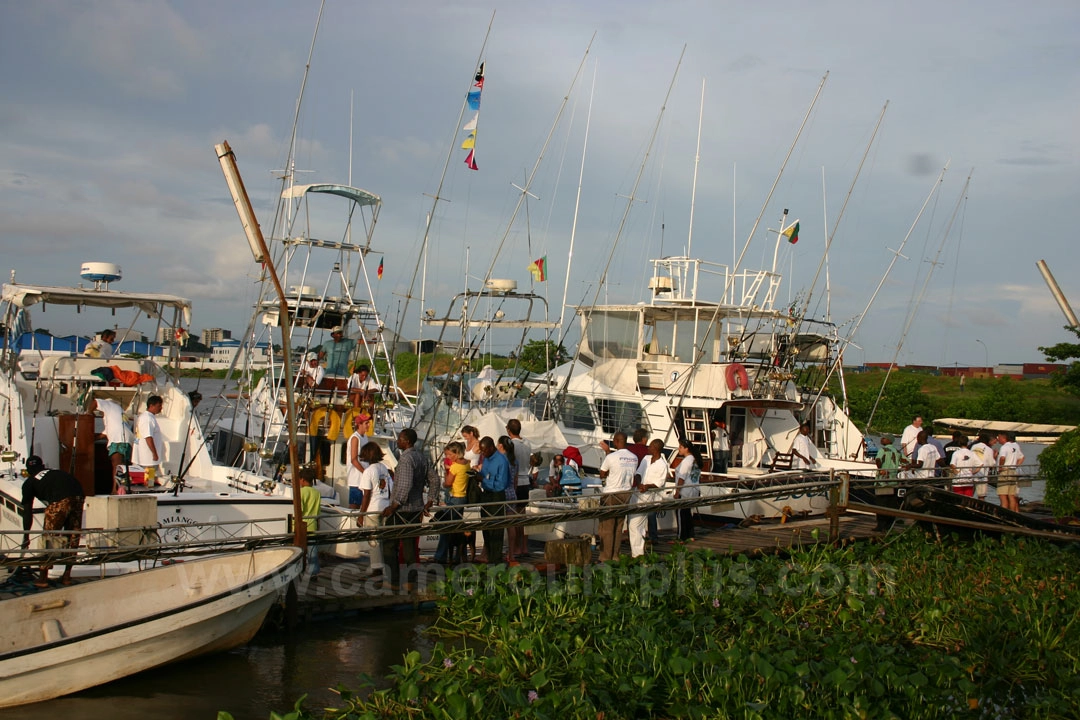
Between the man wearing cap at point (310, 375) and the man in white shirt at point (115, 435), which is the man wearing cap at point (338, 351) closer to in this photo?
the man wearing cap at point (310, 375)

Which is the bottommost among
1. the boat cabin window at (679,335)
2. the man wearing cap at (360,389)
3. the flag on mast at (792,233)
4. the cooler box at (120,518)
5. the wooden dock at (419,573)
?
the wooden dock at (419,573)

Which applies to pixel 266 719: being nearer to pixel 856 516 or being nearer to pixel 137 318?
pixel 137 318

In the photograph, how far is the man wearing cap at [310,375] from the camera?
1504 cm

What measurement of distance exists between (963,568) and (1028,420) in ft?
142

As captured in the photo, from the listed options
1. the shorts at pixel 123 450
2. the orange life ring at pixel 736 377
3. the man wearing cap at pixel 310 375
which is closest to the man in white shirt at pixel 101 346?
the shorts at pixel 123 450

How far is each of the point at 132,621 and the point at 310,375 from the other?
7.36 metres

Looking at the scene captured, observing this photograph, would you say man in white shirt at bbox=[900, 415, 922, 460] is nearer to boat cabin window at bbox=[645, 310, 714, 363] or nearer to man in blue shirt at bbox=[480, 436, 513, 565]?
boat cabin window at bbox=[645, 310, 714, 363]

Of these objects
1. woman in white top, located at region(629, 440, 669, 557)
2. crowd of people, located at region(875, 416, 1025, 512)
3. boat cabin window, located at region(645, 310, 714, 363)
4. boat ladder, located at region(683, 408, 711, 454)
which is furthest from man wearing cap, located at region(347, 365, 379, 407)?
crowd of people, located at region(875, 416, 1025, 512)

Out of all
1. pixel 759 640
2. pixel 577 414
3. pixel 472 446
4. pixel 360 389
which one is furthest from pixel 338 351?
pixel 759 640

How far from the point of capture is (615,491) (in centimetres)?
1209

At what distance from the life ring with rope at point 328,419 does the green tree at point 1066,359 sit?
10.3 m

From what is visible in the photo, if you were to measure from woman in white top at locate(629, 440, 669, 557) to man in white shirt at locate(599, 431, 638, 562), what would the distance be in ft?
0.52

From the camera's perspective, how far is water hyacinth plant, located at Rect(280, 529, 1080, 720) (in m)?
6.95

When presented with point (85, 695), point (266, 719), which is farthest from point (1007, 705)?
point (85, 695)
